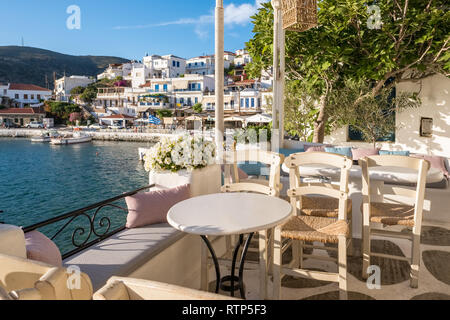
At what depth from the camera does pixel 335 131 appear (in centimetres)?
1174

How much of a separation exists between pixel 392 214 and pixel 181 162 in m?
2.06

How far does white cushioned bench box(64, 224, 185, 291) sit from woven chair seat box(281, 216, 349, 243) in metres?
0.93

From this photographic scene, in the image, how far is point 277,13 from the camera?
20.0ft

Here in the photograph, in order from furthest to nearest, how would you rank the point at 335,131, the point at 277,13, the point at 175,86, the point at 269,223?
1. the point at 175,86
2. the point at 335,131
3. the point at 277,13
4. the point at 269,223

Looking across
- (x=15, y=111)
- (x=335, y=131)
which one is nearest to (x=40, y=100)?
(x=15, y=111)

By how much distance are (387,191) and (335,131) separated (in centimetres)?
751

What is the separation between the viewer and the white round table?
2.08 metres

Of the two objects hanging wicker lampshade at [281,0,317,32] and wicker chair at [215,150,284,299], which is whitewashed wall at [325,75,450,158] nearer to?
hanging wicker lampshade at [281,0,317,32]

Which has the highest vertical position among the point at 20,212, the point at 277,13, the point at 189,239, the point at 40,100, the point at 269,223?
the point at 40,100

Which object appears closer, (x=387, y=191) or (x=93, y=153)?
(x=387, y=191)

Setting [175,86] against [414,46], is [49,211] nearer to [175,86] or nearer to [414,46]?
[414,46]

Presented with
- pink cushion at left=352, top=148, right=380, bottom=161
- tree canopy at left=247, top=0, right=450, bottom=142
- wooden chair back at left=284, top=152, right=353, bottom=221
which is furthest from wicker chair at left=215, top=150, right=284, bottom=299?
tree canopy at left=247, top=0, right=450, bottom=142

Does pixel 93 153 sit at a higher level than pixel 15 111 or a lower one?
lower
